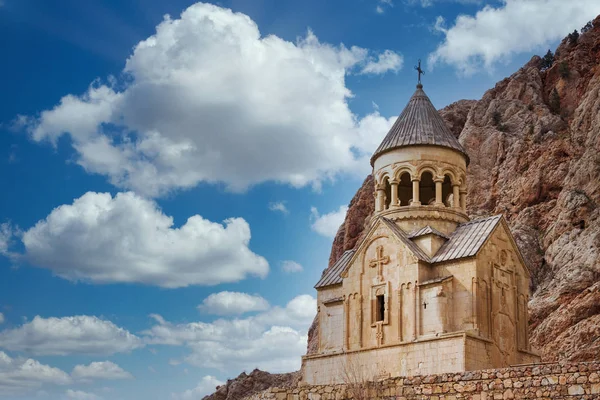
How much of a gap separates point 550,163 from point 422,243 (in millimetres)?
23026

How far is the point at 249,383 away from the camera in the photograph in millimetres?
43750

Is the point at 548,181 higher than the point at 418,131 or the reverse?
higher

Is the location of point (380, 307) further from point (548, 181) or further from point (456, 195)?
point (548, 181)

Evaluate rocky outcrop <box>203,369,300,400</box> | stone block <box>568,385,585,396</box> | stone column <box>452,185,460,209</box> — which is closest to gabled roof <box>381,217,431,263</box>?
stone column <box>452,185,460,209</box>

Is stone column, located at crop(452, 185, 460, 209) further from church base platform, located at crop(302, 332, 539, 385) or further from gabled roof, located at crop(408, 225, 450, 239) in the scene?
church base platform, located at crop(302, 332, 539, 385)

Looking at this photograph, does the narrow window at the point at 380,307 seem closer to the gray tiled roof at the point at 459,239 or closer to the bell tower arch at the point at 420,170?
the gray tiled roof at the point at 459,239

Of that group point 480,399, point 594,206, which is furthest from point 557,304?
point 480,399

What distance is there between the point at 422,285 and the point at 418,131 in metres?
5.50

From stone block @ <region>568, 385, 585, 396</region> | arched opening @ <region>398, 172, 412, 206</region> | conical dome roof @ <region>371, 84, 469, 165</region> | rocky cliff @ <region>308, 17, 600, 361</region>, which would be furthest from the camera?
rocky cliff @ <region>308, 17, 600, 361</region>

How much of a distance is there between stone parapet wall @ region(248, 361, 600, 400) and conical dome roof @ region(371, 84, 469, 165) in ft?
36.9

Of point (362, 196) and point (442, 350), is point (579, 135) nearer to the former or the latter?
point (362, 196)

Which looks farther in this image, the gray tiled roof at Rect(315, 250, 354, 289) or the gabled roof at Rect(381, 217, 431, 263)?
the gray tiled roof at Rect(315, 250, 354, 289)

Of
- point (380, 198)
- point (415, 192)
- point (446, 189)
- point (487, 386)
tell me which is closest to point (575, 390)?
point (487, 386)

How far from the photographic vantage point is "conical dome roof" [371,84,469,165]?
23797 millimetres
